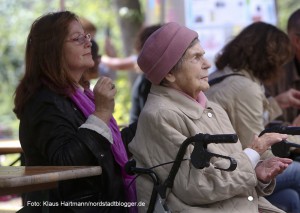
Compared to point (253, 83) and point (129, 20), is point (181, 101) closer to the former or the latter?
point (253, 83)

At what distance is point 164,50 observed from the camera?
3.47 meters

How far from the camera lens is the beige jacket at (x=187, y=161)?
3.16 m

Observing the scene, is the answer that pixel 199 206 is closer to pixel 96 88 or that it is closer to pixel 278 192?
pixel 96 88

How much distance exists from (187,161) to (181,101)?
1.26ft

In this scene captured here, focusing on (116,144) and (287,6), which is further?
(287,6)

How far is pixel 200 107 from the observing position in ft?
11.4

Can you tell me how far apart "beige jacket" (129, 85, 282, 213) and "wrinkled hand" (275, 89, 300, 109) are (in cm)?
181

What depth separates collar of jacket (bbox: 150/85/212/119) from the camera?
3412 mm

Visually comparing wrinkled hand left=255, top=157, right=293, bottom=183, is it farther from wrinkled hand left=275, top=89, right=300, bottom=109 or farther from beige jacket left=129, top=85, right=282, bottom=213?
wrinkled hand left=275, top=89, right=300, bottom=109

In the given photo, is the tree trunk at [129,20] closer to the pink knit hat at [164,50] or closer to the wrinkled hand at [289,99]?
the wrinkled hand at [289,99]

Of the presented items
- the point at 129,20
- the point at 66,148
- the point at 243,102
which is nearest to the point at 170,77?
the point at 66,148

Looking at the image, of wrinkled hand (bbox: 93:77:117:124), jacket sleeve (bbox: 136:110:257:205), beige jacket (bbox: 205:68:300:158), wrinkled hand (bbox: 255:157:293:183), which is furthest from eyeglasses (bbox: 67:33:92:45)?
wrinkled hand (bbox: 255:157:293:183)

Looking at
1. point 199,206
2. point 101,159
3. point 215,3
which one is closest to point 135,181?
point 101,159

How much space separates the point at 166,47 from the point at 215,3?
3.41 metres
